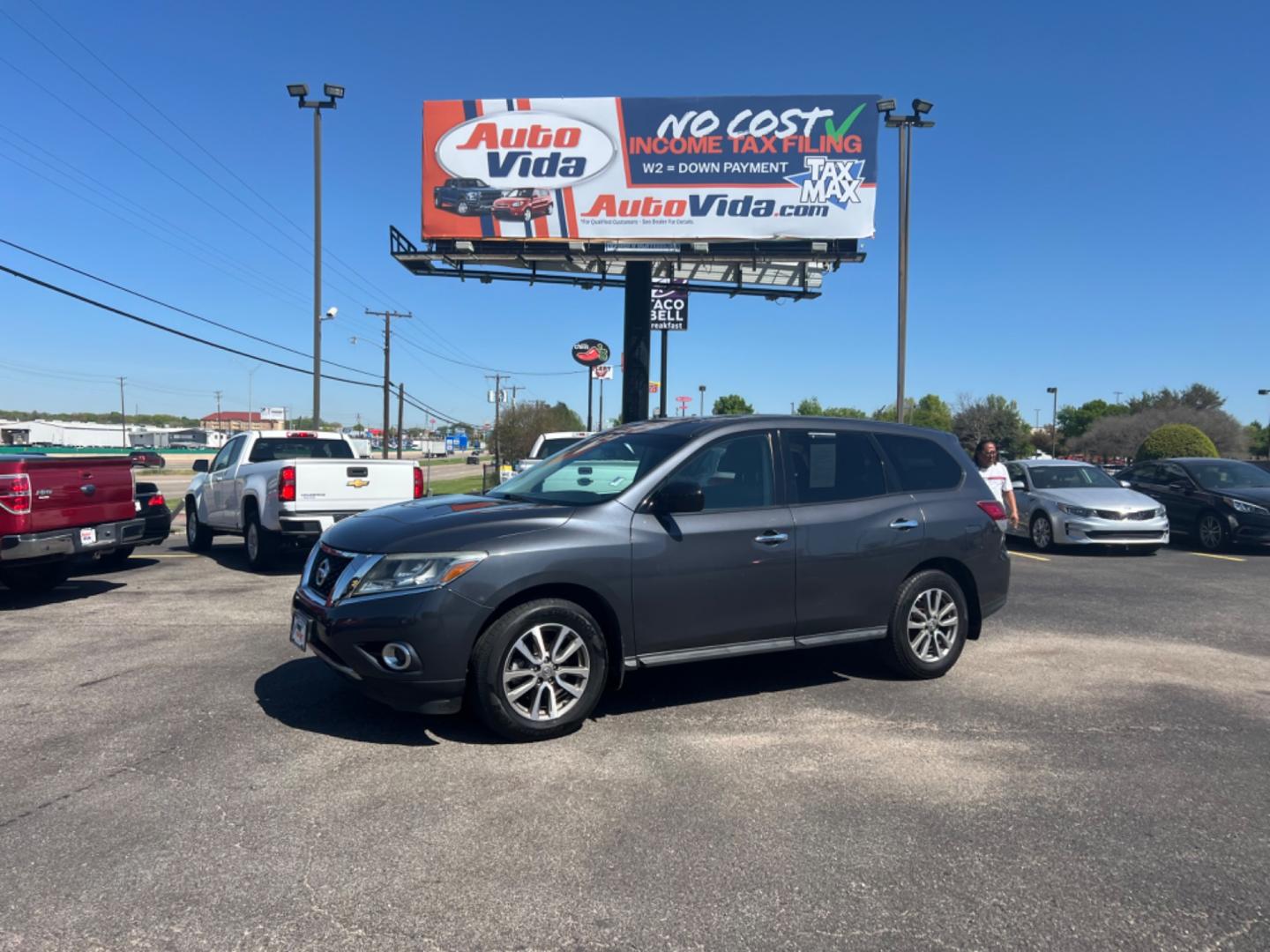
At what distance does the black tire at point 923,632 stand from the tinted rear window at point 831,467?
700mm

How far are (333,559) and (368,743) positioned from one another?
40.8 inches

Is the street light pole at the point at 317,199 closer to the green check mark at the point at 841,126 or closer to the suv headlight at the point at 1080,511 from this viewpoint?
the green check mark at the point at 841,126

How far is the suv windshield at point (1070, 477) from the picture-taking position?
14086 millimetres

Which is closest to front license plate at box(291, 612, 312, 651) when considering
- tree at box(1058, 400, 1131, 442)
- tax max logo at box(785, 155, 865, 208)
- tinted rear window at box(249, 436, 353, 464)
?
tinted rear window at box(249, 436, 353, 464)

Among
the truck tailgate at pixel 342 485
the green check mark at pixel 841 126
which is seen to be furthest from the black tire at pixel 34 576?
the green check mark at pixel 841 126

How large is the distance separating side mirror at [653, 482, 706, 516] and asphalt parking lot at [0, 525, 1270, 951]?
124 cm

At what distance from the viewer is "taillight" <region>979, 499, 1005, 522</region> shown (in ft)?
20.5

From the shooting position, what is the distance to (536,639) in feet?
14.9

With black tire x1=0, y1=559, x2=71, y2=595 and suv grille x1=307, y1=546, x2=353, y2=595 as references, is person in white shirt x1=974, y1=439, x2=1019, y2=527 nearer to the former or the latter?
suv grille x1=307, y1=546, x2=353, y2=595

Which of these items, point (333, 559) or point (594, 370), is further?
point (594, 370)

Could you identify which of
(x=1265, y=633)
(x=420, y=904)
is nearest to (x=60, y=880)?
(x=420, y=904)

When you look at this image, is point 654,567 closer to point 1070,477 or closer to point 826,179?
point 1070,477

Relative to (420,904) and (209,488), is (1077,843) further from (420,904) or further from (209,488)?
(209,488)

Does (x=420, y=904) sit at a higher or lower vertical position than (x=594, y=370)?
lower
